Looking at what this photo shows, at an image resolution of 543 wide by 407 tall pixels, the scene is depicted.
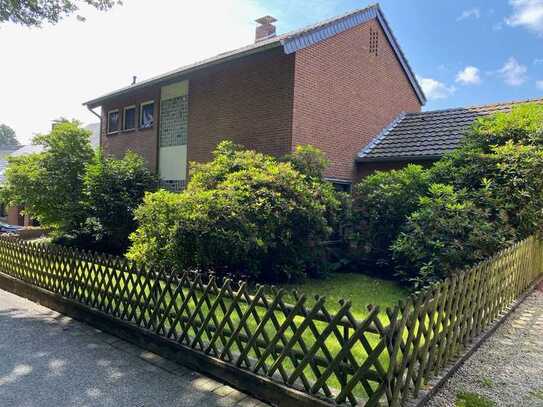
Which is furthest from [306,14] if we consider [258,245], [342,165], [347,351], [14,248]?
[347,351]

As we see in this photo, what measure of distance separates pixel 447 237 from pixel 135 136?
13395 millimetres

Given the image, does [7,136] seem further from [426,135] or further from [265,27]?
[426,135]

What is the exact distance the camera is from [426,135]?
13062mm

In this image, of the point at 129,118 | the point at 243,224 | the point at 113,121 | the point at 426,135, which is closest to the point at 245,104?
the point at 243,224

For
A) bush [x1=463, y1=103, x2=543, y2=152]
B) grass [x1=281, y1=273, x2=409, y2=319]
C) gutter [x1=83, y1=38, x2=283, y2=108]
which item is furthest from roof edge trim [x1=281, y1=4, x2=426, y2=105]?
grass [x1=281, y1=273, x2=409, y2=319]

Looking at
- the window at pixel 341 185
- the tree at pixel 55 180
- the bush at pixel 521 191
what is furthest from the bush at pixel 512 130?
the tree at pixel 55 180

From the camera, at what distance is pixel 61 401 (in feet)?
12.3

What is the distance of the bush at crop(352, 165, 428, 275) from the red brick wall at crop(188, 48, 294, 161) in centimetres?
263

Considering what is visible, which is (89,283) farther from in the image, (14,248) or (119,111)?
(119,111)

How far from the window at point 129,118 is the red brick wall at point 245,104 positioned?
167 inches

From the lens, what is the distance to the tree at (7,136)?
88081 millimetres

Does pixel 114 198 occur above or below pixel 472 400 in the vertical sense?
above

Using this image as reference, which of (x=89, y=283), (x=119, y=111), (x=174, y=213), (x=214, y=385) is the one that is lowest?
(x=214, y=385)

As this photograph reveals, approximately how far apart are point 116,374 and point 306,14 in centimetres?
1410
